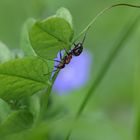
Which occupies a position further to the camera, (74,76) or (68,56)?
(74,76)

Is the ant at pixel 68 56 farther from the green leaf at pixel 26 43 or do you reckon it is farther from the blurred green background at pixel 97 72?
the blurred green background at pixel 97 72

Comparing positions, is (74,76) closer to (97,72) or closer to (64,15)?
(97,72)

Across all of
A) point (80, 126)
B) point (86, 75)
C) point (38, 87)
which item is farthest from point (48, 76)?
point (86, 75)

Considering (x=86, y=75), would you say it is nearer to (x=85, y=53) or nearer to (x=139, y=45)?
(x=85, y=53)

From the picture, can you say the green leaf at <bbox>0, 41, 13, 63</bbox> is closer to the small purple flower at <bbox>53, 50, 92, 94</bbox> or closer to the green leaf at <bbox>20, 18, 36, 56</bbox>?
the green leaf at <bbox>20, 18, 36, 56</bbox>

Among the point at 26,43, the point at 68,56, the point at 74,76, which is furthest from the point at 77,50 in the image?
the point at 74,76

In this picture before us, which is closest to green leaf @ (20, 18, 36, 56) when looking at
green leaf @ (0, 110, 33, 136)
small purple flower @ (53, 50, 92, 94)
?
green leaf @ (0, 110, 33, 136)

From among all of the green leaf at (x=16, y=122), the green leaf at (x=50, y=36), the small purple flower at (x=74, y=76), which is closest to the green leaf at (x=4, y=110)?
the green leaf at (x=16, y=122)
